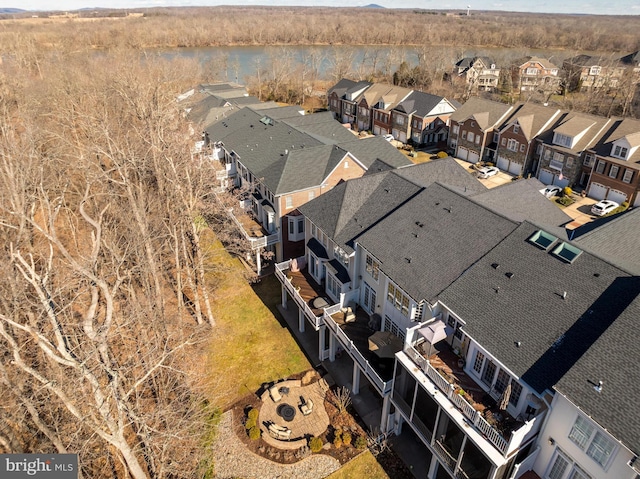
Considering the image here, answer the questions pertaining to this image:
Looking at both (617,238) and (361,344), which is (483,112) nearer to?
(617,238)

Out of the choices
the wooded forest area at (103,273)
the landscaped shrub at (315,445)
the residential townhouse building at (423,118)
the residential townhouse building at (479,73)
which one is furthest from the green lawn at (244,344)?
the residential townhouse building at (479,73)

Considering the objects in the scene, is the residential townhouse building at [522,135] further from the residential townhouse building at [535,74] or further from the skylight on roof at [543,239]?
the residential townhouse building at [535,74]

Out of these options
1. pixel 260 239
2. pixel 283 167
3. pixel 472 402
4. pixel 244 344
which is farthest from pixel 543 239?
pixel 283 167

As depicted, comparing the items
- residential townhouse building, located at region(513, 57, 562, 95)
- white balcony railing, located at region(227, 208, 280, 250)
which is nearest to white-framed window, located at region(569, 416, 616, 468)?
white balcony railing, located at region(227, 208, 280, 250)

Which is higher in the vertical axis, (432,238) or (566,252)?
(566,252)

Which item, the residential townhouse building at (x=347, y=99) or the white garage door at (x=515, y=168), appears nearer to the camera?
the white garage door at (x=515, y=168)

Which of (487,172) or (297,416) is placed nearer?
(297,416)
